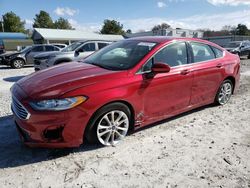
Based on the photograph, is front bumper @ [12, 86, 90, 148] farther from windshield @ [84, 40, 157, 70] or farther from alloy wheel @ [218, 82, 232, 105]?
alloy wheel @ [218, 82, 232, 105]

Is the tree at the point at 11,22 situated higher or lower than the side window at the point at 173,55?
higher

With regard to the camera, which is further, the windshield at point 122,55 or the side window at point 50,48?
the side window at point 50,48

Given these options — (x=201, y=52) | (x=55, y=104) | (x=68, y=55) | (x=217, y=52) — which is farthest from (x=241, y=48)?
(x=55, y=104)

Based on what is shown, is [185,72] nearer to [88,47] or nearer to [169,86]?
[169,86]

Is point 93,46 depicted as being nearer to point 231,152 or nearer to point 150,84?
point 150,84

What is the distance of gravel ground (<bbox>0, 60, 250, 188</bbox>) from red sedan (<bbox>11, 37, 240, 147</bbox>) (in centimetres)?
26

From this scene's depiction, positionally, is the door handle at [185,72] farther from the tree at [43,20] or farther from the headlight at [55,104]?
the tree at [43,20]

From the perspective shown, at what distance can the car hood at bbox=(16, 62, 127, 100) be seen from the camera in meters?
3.08

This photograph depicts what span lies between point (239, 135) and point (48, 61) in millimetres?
7665

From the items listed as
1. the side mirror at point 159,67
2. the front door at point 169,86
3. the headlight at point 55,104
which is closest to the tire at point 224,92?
the front door at point 169,86

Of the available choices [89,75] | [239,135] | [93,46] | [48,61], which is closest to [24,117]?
[89,75]

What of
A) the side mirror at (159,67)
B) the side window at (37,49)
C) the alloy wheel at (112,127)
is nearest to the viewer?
the alloy wheel at (112,127)

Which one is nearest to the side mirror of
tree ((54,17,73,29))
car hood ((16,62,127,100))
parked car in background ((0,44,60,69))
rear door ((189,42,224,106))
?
car hood ((16,62,127,100))

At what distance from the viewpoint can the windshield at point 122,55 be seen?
3.84 meters
